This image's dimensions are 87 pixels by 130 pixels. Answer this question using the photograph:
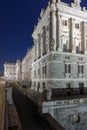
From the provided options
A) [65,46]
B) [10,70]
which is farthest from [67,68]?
[10,70]

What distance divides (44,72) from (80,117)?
526 inches

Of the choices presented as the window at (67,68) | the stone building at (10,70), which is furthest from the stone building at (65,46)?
the stone building at (10,70)

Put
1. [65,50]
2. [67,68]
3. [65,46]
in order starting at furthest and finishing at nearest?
[65,46] < [65,50] < [67,68]

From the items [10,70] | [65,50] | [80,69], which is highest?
[65,50]

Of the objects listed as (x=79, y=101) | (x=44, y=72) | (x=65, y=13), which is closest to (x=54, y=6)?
(x=65, y=13)

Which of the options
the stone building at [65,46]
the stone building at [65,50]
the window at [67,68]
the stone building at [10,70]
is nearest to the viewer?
the stone building at [65,50]

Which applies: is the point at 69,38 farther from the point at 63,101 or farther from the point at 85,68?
the point at 63,101

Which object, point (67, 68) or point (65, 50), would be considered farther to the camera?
point (65, 50)

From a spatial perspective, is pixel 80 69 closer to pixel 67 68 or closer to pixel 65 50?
pixel 67 68

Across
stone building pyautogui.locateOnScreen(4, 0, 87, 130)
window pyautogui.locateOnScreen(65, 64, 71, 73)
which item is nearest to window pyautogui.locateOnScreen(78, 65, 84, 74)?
stone building pyautogui.locateOnScreen(4, 0, 87, 130)

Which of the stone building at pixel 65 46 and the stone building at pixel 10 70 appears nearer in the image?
the stone building at pixel 65 46

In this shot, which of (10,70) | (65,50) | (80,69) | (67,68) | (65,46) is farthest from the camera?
(10,70)

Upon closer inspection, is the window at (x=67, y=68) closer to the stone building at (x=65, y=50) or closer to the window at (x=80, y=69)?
the stone building at (x=65, y=50)

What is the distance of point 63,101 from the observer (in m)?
15.0
